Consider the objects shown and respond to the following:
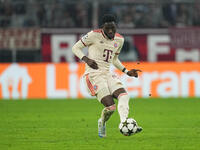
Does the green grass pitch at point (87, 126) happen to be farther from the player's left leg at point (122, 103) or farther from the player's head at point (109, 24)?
the player's head at point (109, 24)

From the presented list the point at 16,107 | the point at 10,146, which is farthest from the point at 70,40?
the point at 10,146

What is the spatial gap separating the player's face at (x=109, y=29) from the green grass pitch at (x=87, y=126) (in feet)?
6.17

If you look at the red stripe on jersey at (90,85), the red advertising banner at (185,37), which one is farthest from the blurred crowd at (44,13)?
the red stripe on jersey at (90,85)

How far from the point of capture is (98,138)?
1112cm

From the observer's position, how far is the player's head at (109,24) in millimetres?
10633

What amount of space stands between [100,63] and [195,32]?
53.2ft

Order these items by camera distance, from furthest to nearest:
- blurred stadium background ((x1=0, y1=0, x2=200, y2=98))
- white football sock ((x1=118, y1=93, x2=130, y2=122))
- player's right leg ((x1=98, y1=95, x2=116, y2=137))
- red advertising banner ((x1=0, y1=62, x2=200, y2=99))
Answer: blurred stadium background ((x1=0, y1=0, x2=200, y2=98)) → red advertising banner ((x1=0, y1=62, x2=200, y2=99)) → player's right leg ((x1=98, y1=95, x2=116, y2=137)) → white football sock ((x1=118, y1=93, x2=130, y2=122))

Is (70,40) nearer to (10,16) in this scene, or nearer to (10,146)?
(10,16)

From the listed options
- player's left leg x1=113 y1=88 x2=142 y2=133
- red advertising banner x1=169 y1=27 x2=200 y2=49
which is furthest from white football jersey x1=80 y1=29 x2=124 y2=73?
red advertising banner x1=169 y1=27 x2=200 y2=49

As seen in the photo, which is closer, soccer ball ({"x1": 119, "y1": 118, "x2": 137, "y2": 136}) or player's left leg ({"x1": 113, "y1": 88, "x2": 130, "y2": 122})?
soccer ball ({"x1": 119, "y1": 118, "x2": 137, "y2": 136})

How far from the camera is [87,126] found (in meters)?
13.5

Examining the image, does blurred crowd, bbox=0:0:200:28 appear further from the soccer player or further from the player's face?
the player's face

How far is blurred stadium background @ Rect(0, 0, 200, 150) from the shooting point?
727 inches

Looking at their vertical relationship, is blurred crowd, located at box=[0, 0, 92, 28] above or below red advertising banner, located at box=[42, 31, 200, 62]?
above
